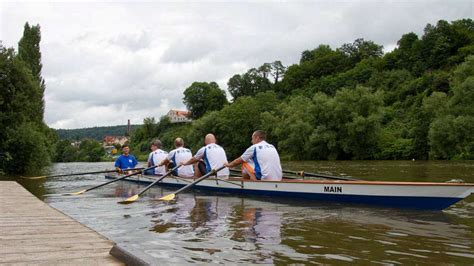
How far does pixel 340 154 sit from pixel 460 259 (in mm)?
48568

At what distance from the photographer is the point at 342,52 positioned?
117 metres

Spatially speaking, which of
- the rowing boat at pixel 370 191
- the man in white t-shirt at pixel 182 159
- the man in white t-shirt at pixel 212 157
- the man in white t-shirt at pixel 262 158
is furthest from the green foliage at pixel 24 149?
the man in white t-shirt at pixel 262 158

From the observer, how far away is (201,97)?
114 metres

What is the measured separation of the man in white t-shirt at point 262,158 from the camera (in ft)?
36.9

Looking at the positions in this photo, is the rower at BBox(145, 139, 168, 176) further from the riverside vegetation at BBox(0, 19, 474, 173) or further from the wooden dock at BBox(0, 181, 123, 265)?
the riverside vegetation at BBox(0, 19, 474, 173)

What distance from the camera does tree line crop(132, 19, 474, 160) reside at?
43.7 metres

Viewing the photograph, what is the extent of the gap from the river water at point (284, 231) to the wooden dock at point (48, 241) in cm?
37

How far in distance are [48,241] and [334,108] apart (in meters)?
49.0

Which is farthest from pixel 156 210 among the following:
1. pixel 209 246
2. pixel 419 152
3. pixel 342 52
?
pixel 342 52

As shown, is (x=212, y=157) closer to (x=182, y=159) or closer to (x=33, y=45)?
(x=182, y=159)

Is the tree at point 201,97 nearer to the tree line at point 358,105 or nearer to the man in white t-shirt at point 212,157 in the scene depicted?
the tree line at point 358,105

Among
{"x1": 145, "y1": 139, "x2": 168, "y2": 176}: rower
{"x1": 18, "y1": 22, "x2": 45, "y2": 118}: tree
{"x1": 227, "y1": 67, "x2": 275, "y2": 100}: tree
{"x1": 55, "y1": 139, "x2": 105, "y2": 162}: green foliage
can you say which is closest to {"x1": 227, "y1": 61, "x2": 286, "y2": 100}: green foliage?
{"x1": 227, "y1": 67, "x2": 275, "y2": 100}: tree

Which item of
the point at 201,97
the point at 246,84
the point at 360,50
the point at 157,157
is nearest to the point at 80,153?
the point at 201,97

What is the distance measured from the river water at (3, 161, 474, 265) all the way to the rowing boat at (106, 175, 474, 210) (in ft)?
0.84
